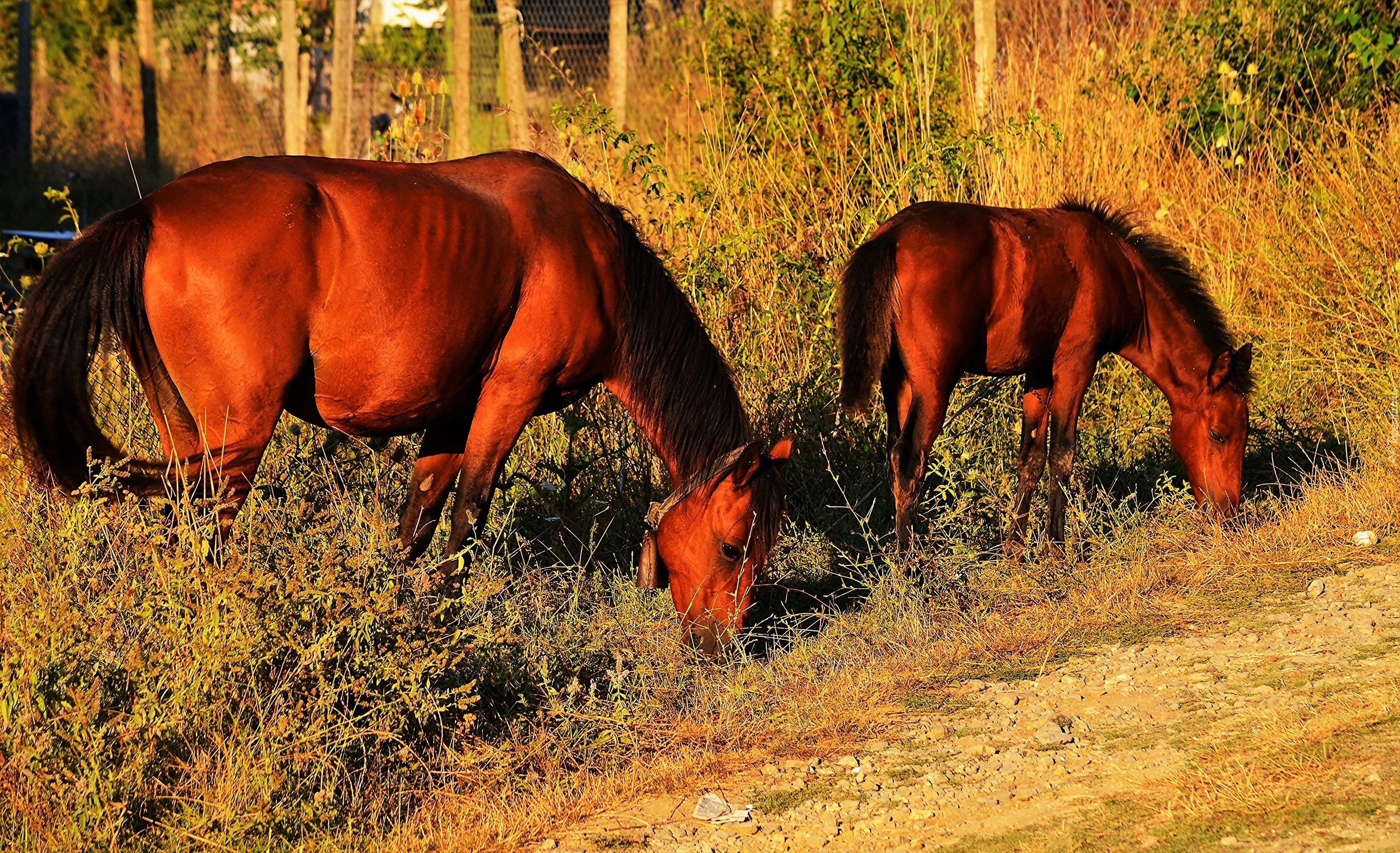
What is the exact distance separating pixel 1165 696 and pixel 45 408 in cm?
359

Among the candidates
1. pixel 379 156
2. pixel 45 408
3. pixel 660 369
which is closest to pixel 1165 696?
pixel 660 369

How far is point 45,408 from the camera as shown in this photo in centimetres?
378

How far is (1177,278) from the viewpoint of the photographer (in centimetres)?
625

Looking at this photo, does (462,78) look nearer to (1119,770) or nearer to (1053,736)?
(1053,736)

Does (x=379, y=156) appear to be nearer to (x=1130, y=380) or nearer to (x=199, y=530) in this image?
(x=199, y=530)

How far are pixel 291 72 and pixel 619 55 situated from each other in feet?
12.9

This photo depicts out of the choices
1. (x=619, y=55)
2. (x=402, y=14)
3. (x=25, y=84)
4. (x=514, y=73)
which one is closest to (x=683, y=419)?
(x=514, y=73)

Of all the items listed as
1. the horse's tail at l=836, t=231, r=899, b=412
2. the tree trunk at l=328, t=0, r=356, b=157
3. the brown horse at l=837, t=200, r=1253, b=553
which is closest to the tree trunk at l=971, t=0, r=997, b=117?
the brown horse at l=837, t=200, r=1253, b=553

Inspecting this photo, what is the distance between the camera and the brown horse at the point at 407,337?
150 inches

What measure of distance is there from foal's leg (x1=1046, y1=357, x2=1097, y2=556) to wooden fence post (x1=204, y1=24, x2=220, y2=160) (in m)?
12.6

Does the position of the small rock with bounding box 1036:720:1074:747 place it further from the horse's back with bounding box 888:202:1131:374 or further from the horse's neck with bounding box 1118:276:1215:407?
the horse's neck with bounding box 1118:276:1215:407

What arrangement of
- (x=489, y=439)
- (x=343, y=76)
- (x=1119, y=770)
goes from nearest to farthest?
(x=1119, y=770), (x=489, y=439), (x=343, y=76)

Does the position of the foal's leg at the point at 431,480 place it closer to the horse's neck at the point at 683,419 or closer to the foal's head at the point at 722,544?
the horse's neck at the point at 683,419

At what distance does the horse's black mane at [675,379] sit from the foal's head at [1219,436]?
260 centimetres
